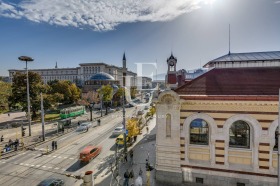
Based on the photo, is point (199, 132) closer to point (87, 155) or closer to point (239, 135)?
point (239, 135)

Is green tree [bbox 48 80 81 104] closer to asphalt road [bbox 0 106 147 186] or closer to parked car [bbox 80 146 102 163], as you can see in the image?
asphalt road [bbox 0 106 147 186]

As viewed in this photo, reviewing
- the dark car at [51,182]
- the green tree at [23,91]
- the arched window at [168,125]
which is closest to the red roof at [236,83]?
the arched window at [168,125]

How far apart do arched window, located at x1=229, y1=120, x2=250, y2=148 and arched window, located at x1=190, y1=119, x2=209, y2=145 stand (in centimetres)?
197

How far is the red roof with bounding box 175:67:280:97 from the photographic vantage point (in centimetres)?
1476

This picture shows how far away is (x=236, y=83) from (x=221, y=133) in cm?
497

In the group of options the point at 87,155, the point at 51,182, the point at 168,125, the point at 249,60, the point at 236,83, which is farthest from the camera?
the point at 87,155

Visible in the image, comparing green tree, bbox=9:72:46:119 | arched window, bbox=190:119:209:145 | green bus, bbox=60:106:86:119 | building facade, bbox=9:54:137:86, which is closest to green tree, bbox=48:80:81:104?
green bus, bbox=60:106:86:119

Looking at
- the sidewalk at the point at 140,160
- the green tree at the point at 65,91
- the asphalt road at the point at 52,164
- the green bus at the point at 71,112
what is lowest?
the asphalt road at the point at 52,164

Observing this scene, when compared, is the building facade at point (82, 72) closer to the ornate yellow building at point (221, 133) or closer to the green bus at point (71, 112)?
the green bus at point (71, 112)

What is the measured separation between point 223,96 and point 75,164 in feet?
58.4

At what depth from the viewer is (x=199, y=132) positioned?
1547cm

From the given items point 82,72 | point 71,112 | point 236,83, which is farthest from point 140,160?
point 82,72

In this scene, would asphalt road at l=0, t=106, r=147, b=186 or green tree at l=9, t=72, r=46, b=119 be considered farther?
green tree at l=9, t=72, r=46, b=119

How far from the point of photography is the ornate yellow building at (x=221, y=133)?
544 inches
